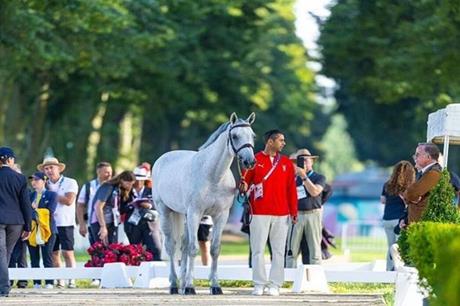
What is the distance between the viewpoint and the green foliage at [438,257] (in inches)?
516

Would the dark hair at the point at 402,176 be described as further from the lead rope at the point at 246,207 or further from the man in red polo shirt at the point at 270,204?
the lead rope at the point at 246,207

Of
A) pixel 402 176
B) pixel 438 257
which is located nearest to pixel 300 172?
pixel 402 176

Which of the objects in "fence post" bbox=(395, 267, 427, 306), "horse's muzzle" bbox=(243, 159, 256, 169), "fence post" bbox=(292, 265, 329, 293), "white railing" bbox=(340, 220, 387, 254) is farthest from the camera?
"white railing" bbox=(340, 220, 387, 254)

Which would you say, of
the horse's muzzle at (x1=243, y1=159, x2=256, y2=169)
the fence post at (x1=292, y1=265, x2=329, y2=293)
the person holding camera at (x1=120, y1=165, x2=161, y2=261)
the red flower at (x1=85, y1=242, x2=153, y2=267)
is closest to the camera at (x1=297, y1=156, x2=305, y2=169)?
the fence post at (x1=292, y1=265, x2=329, y2=293)

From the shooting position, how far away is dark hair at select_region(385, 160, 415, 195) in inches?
937

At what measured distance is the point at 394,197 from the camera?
83.8ft

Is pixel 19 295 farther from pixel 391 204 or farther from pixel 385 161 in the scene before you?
pixel 385 161

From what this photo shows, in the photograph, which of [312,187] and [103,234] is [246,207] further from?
[103,234]

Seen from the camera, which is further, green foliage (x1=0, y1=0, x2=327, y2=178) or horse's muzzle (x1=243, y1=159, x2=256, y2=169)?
green foliage (x1=0, y1=0, x2=327, y2=178)

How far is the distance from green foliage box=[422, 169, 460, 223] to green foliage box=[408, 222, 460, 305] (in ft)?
6.00

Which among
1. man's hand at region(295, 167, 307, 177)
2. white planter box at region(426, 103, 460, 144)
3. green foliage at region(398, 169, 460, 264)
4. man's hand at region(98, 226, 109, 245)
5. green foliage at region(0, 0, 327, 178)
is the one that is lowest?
man's hand at region(98, 226, 109, 245)

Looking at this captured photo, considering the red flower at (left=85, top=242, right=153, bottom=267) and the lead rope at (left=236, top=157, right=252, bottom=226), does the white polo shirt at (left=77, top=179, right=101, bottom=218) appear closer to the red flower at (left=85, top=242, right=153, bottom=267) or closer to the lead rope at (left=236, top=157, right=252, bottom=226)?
the red flower at (left=85, top=242, right=153, bottom=267)

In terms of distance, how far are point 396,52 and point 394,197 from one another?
2040 cm

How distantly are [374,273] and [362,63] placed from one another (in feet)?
106
